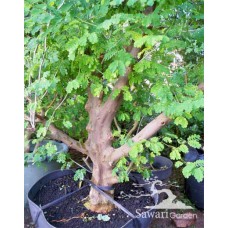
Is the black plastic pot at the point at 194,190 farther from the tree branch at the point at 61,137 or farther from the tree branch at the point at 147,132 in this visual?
the tree branch at the point at 61,137

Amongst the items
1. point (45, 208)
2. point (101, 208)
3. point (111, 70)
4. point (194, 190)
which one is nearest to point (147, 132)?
point (111, 70)

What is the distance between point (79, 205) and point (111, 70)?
0.66 m

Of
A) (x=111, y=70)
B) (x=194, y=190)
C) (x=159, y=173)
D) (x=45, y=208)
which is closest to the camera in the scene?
(x=111, y=70)

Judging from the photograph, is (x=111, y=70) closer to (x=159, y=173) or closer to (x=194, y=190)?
(x=159, y=173)

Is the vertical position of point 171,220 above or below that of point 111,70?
below

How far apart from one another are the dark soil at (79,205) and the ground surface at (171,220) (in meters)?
0.10

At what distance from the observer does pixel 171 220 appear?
3.99 ft

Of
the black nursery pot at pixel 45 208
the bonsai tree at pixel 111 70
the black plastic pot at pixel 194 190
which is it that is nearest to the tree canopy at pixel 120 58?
the bonsai tree at pixel 111 70

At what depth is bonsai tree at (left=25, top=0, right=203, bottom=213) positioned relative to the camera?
0.82 meters

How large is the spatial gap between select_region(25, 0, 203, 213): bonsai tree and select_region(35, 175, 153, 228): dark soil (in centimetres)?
5

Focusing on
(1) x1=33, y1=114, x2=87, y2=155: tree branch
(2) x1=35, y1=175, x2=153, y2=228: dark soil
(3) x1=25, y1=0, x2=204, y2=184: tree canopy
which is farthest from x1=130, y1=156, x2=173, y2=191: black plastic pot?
(1) x1=33, y1=114, x2=87, y2=155: tree branch
